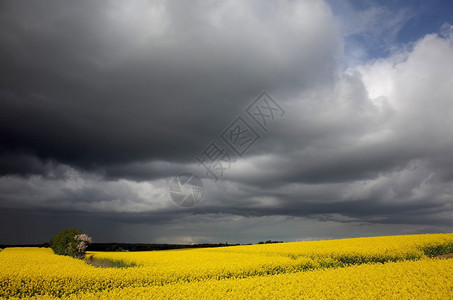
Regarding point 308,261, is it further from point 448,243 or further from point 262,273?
point 448,243

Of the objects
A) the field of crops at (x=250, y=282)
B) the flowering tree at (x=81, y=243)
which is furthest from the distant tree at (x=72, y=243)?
the field of crops at (x=250, y=282)

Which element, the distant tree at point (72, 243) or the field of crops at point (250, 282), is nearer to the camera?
the field of crops at point (250, 282)

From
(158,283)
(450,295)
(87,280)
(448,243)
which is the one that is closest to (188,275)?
(158,283)

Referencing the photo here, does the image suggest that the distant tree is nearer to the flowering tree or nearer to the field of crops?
the flowering tree

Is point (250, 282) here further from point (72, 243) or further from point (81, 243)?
point (72, 243)

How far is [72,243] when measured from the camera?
3866 centimetres

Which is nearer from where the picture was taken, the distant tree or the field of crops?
the field of crops

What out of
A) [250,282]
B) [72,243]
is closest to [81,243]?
[72,243]

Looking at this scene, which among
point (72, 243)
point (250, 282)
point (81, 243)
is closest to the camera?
point (250, 282)

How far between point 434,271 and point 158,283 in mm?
14659

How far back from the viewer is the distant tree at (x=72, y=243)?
3838 cm

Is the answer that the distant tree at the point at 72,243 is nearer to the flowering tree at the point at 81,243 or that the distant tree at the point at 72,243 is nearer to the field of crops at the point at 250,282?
the flowering tree at the point at 81,243

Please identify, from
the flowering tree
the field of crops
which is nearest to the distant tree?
the flowering tree

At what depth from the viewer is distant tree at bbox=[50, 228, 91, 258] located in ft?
126
